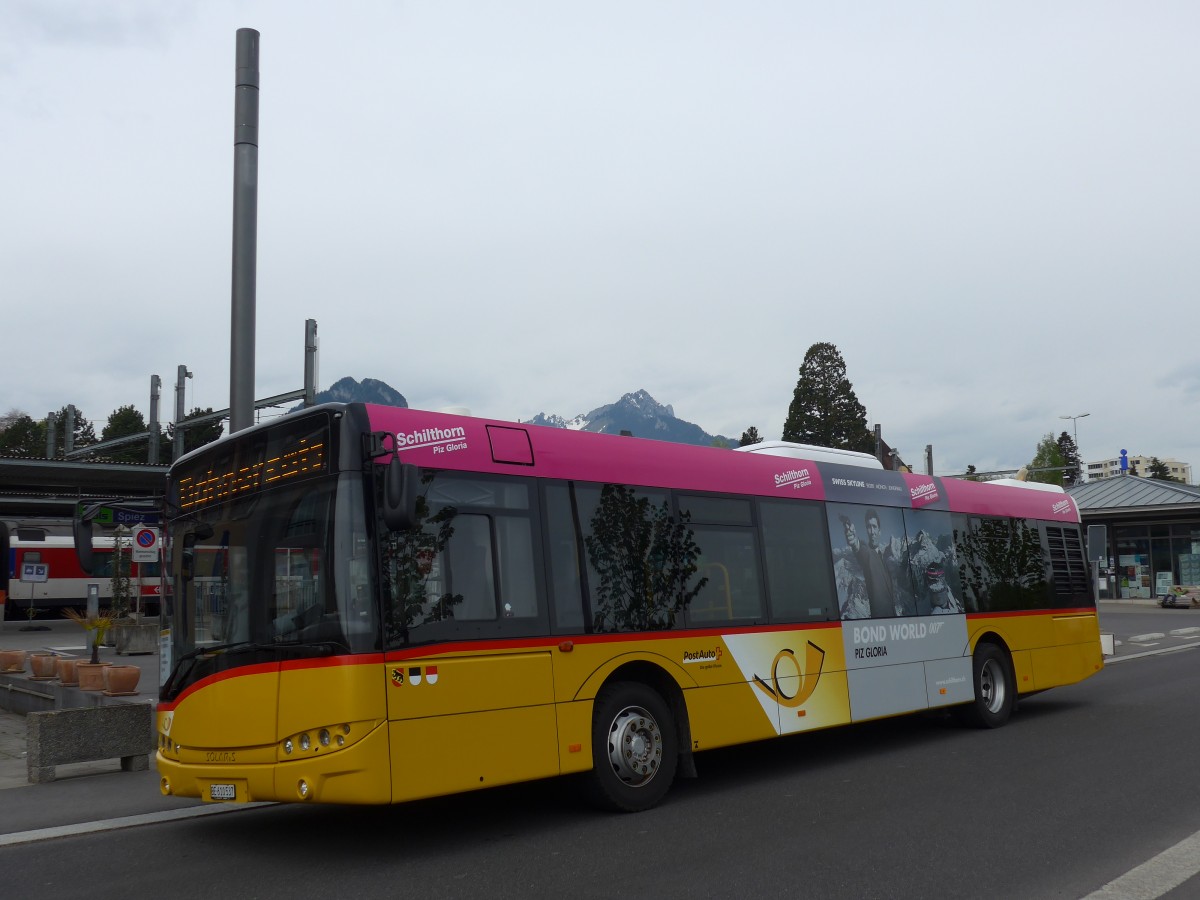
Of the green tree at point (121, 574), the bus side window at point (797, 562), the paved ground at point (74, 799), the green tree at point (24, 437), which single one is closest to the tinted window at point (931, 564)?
the bus side window at point (797, 562)

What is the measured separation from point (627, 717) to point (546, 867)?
6.03 ft

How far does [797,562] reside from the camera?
33.6ft

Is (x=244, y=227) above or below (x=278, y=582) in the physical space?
above

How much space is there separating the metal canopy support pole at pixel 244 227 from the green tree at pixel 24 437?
84.3 meters

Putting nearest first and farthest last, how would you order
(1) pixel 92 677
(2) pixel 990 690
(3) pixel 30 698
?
(2) pixel 990 690, (1) pixel 92 677, (3) pixel 30 698

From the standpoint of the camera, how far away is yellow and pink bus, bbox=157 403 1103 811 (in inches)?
267

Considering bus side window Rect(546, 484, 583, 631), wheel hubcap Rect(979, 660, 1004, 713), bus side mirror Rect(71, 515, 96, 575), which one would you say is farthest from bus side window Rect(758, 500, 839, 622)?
bus side mirror Rect(71, 515, 96, 575)

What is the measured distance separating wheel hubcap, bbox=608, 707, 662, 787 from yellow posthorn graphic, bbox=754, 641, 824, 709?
54.0 inches

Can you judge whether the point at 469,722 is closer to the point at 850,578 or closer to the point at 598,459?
the point at 598,459

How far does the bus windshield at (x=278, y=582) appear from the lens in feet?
22.2

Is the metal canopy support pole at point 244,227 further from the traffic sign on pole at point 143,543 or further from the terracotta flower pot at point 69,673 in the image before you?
the terracotta flower pot at point 69,673

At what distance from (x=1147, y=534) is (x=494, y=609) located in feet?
179


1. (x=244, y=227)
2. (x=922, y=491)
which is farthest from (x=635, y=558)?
(x=244, y=227)

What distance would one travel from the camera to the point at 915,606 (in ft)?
38.0
